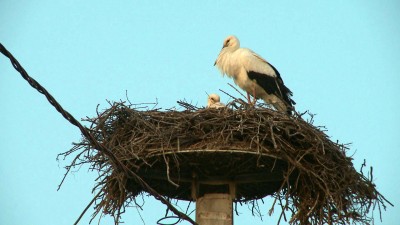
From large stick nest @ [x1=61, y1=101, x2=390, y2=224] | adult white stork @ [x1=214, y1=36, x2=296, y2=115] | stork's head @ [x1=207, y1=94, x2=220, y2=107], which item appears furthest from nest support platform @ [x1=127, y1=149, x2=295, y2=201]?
adult white stork @ [x1=214, y1=36, x2=296, y2=115]

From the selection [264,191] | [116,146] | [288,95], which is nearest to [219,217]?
[264,191]

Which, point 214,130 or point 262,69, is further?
point 262,69

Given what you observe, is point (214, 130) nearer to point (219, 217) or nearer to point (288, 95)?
point (219, 217)

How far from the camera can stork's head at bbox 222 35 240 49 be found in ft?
34.5

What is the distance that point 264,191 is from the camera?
8.49 m

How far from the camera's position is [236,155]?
24.6 feet

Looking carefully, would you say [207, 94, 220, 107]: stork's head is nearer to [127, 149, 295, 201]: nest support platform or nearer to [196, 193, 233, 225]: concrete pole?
[127, 149, 295, 201]: nest support platform

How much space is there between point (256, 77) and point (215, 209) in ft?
7.92

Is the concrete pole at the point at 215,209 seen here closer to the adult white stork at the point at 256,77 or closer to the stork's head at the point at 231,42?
the adult white stork at the point at 256,77

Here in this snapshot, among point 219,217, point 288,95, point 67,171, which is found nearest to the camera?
point 67,171

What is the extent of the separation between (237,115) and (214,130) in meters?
0.29

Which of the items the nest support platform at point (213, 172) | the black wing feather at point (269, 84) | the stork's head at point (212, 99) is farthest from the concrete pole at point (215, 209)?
the black wing feather at point (269, 84)

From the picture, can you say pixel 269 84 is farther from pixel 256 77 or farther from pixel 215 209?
pixel 215 209

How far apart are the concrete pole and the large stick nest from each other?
0.22 meters
